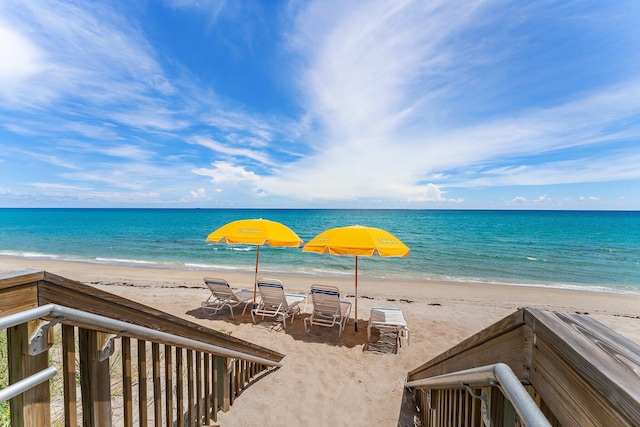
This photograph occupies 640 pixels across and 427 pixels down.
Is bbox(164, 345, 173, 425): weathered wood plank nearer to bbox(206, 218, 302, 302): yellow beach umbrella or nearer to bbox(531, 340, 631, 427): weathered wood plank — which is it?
bbox(531, 340, 631, 427): weathered wood plank

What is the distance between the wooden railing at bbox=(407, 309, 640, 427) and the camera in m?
0.59

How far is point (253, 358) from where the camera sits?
2932mm

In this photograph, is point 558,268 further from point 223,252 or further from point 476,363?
point 223,252

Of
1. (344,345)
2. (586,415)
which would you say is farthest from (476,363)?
(344,345)

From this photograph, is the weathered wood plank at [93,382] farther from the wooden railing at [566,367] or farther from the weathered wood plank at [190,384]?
the wooden railing at [566,367]

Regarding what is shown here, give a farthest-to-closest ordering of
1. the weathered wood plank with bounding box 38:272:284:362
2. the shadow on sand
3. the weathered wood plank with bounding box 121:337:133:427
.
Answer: the shadow on sand, the weathered wood plank with bounding box 121:337:133:427, the weathered wood plank with bounding box 38:272:284:362

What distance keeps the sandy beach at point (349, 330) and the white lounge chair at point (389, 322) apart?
261 millimetres

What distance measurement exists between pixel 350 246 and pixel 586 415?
4.42 metres

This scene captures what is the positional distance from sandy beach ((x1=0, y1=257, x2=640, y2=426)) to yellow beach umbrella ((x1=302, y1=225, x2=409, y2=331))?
1791mm

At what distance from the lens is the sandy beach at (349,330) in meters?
3.29

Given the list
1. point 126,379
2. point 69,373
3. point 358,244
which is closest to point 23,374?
point 69,373

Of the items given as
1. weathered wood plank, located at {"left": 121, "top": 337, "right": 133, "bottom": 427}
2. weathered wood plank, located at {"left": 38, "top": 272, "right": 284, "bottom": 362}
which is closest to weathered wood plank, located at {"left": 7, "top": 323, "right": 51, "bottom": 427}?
weathered wood plank, located at {"left": 38, "top": 272, "right": 284, "bottom": 362}

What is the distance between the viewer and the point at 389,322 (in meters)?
5.32

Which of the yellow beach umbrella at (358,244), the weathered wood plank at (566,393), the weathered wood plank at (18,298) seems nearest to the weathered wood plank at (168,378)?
the weathered wood plank at (18,298)
